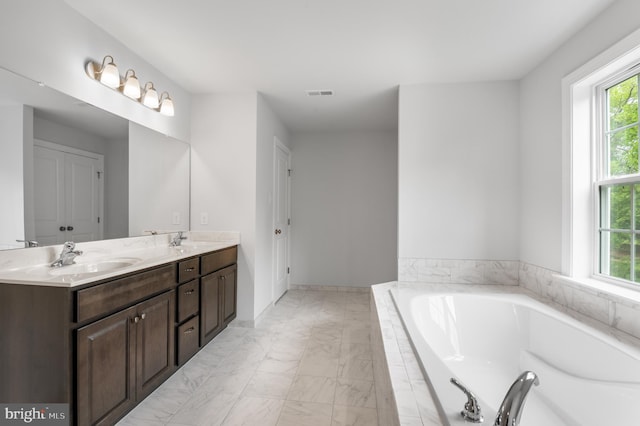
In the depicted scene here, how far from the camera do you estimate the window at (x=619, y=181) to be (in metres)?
1.69

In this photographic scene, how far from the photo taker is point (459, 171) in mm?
2691

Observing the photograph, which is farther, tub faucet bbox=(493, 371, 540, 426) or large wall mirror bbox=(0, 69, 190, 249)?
large wall mirror bbox=(0, 69, 190, 249)

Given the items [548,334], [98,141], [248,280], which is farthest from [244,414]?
[98,141]

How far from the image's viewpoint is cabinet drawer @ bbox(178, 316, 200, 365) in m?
2.05

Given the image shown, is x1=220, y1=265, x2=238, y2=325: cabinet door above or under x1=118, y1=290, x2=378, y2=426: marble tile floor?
above

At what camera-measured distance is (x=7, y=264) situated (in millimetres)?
1466

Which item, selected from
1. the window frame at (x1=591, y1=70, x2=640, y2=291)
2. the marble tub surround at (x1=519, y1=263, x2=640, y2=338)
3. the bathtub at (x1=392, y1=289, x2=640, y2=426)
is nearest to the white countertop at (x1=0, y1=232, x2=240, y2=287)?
the bathtub at (x1=392, y1=289, x2=640, y2=426)

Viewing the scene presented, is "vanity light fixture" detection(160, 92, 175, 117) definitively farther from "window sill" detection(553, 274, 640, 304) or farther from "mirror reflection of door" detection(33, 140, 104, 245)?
"window sill" detection(553, 274, 640, 304)

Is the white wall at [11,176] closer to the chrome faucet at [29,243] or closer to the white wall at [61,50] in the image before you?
the chrome faucet at [29,243]

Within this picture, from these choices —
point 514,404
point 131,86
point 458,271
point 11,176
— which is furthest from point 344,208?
point 514,404

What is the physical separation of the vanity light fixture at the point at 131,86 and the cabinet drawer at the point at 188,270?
1264mm

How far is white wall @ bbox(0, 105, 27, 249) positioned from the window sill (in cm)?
316

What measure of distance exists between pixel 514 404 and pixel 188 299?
201cm

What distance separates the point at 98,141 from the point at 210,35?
3.41ft
